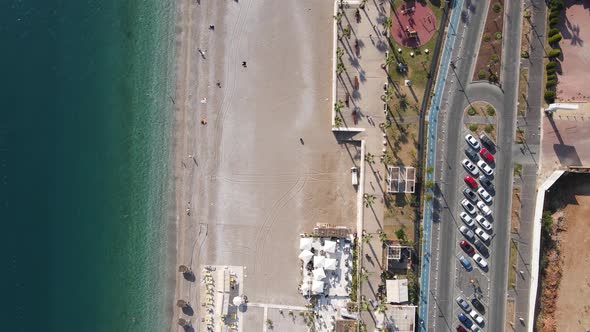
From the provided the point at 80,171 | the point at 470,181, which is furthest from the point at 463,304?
the point at 80,171

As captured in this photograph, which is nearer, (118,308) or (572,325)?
(572,325)

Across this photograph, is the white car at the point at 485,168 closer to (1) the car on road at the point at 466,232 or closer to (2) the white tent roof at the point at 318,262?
(1) the car on road at the point at 466,232

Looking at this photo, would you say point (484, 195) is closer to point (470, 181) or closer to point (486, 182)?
point (486, 182)

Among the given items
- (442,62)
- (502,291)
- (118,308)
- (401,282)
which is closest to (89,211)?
(118,308)

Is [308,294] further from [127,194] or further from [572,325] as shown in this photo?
[572,325]

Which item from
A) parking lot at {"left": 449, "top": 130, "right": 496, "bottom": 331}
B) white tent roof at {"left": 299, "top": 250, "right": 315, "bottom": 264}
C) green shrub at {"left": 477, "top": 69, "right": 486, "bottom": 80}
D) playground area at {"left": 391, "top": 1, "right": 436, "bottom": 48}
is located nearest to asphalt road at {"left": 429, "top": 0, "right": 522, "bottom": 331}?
parking lot at {"left": 449, "top": 130, "right": 496, "bottom": 331}

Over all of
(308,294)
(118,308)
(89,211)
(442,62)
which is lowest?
(118,308)

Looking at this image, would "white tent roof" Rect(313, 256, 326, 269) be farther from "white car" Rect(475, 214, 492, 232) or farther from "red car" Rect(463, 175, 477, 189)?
"red car" Rect(463, 175, 477, 189)
